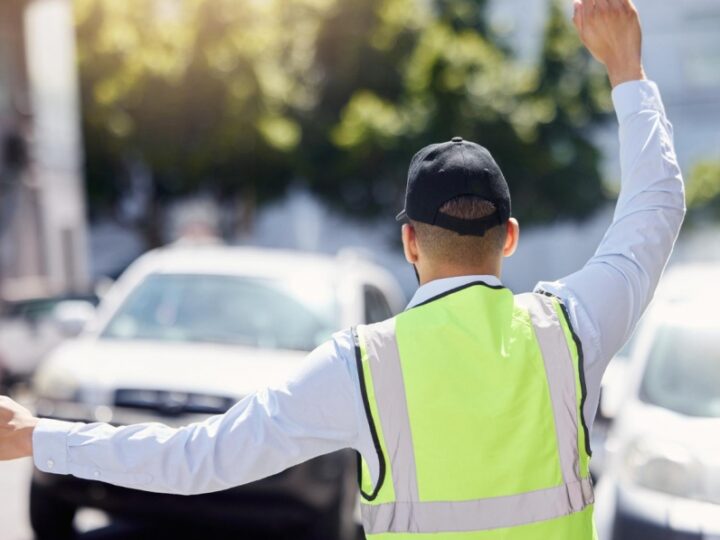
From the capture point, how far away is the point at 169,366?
631 centimetres

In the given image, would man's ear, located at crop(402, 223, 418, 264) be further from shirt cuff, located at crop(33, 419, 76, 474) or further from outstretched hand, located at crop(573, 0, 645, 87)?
shirt cuff, located at crop(33, 419, 76, 474)

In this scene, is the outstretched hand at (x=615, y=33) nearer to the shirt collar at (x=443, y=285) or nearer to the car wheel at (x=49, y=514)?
the shirt collar at (x=443, y=285)

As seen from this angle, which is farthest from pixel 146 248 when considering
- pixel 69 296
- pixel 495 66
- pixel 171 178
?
pixel 69 296

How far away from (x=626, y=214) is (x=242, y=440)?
93 cm

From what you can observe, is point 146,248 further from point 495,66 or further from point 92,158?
point 495,66

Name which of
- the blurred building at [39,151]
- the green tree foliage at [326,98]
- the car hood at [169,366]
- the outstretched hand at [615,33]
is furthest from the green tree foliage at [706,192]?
the outstretched hand at [615,33]

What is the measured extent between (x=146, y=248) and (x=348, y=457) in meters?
26.4

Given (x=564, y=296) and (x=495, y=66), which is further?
(x=495, y=66)

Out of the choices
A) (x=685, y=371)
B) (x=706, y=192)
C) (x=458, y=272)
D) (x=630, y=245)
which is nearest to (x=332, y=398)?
(x=458, y=272)

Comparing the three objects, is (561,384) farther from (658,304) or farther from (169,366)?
(169,366)

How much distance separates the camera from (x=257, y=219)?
3825 cm

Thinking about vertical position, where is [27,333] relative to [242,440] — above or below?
below

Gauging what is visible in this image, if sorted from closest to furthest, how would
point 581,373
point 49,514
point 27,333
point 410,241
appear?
point 581,373 → point 410,241 → point 49,514 → point 27,333

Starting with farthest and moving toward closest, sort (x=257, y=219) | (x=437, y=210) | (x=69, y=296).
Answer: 1. (x=257, y=219)
2. (x=69, y=296)
3. (x=437, y=210)
